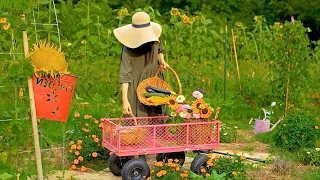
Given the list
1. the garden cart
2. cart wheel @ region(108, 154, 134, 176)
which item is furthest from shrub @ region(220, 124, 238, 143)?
cart wheel @ region(108, 154, 134, 176)

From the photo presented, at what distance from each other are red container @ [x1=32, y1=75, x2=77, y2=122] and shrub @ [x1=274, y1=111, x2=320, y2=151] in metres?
3.22

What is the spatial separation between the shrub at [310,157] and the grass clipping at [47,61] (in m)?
3.06

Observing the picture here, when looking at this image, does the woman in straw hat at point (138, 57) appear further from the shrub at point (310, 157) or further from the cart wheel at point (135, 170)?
the shrub at point (310, 157)

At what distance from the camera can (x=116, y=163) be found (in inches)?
268

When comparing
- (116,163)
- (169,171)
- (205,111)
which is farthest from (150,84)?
(169,171)

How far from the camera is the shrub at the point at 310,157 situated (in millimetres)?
7164

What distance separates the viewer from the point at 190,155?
25.1 ft

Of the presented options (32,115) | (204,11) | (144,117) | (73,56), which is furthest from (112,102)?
(204,11)

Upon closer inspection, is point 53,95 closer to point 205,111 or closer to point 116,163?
point 116,163

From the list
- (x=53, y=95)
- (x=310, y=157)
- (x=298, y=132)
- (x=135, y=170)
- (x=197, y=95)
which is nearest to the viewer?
(x=53, y=95)

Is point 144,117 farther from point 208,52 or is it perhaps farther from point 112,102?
point 208,52

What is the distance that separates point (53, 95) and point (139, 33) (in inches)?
62.6

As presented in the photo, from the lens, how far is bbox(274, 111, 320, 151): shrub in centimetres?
780

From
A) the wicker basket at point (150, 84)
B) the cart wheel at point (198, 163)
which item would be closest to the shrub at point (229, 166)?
the cart wheel at point (198, 163)
